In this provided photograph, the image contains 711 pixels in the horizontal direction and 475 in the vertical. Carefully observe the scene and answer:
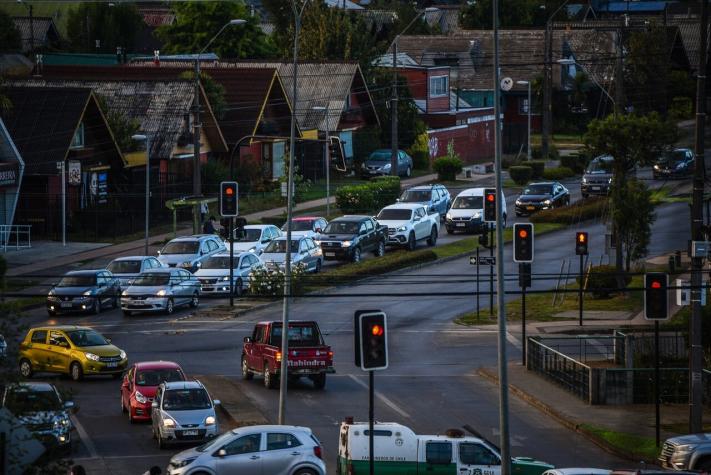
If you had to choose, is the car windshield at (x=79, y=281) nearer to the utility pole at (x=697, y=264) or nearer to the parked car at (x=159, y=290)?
the parked car at (x=159, y=290)

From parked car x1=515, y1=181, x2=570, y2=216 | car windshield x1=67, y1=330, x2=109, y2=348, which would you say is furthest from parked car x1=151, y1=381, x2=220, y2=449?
parked car x1=515, y1=181, x2=570, y2=216

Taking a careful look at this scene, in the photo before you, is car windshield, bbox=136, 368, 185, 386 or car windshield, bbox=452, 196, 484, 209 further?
car windshield, bbox=452, 196, 484, 209

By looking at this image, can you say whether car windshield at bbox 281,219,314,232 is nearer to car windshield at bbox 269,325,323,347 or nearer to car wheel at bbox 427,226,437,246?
car wheel at bbox 427,226,437,246

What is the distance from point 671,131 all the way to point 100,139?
28250 millimetres

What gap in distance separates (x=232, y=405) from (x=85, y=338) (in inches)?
243

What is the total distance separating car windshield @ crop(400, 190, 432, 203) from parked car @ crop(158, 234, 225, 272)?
12.3 meters

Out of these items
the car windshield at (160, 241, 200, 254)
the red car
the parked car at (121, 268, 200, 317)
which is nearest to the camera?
the red car

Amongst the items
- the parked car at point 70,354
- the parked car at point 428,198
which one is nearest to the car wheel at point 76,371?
the parked car at point 70,354

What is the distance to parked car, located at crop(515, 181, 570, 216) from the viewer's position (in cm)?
6519

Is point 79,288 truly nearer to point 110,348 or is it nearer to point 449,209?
point 110,348

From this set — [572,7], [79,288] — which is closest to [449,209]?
[79,288]

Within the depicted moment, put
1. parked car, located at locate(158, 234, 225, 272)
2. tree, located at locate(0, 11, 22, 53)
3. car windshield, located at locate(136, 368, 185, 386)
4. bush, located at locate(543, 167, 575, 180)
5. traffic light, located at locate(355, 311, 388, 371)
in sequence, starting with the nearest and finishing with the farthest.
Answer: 1. traffic light, located at locate(355, 311, 388, 371)
2. car windshield, located at locate(136, 368, 185, 386)
3. parked car, located at locate(158, 234, 225, 272)
4. bush, located at locate(543, 167, 575, 180)
5. tree, located at locate(0, 11, 22, 53)

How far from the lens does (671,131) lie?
48.9 metres

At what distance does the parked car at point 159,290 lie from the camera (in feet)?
150
